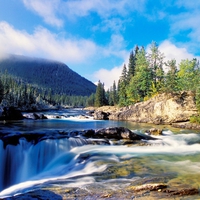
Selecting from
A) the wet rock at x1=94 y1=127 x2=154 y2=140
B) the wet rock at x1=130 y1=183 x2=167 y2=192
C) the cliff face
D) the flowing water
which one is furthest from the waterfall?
the cliff face

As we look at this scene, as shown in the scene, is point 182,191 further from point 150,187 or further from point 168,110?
point 168,110

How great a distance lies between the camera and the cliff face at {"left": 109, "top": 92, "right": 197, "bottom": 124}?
3217 centimetres

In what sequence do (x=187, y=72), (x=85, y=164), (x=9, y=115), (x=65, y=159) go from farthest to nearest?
(x=187, y=72) → (x=9, y=115) → (x=65, y=159) → (x=85, y=164)

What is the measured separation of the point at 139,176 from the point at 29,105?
99.1m

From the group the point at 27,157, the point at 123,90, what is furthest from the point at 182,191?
the point at 123,90

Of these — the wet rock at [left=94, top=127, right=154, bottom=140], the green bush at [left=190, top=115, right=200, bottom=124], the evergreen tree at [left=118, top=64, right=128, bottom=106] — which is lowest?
the wet rock at [left=94, top=127, right=154, bottom=140]

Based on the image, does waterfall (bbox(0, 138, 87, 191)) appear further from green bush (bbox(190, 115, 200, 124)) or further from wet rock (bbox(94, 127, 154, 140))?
green bush (bbox(190, 115, 200, 124))

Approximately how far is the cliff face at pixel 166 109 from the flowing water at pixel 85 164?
1580 centimetres

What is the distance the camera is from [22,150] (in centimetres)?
1420

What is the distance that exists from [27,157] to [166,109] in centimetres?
2716

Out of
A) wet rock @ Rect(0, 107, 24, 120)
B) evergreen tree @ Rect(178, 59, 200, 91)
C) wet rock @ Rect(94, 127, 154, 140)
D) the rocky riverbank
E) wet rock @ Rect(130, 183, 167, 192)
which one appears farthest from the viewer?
evergreen tree @ Rect(178, 59, 200, 91)

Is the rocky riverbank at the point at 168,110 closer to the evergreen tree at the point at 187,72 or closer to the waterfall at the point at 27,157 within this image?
the evergreen tree at the point at 187,72

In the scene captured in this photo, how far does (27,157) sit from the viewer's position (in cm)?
1374

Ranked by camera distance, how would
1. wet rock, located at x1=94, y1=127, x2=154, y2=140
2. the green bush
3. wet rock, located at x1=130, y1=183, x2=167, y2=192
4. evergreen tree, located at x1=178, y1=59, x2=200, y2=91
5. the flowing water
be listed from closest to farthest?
wet rock, located at x1=130, y1=183, x2=167, y2=192 < the flowing water < wet rock, located at x1=94, y1=127, x2=154, y2=140 < the green bush < evergreen tree, located at x1=178, y1=59, x2=200, y2=91
